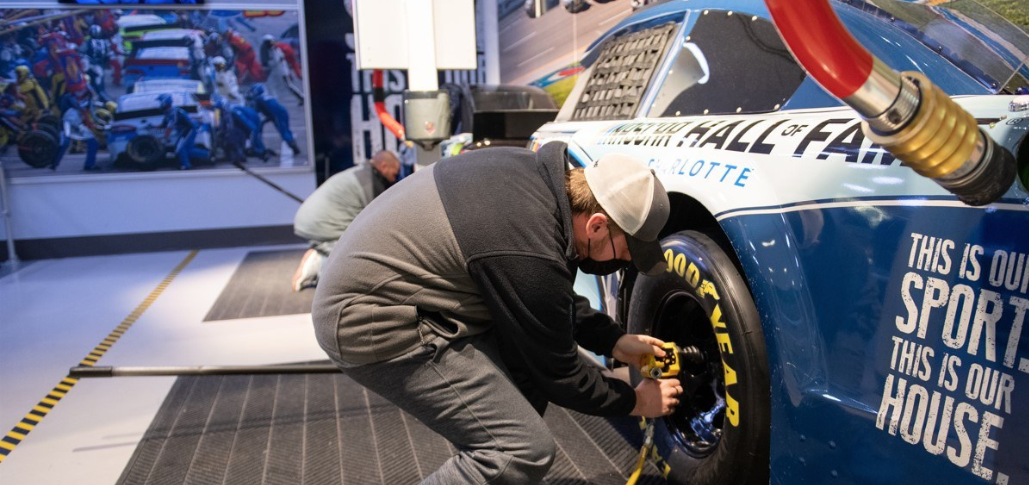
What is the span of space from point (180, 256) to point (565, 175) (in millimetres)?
7867

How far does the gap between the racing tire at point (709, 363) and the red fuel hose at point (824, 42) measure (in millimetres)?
874

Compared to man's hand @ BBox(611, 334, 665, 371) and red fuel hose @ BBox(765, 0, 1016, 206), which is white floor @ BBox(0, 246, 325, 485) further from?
red fuel hose @ BBox(765, 0, 1016, 206)

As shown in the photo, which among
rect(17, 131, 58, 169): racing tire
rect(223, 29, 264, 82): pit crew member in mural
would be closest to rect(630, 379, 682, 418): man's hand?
rect(223, 29, 264, 82): pit crew member in mural

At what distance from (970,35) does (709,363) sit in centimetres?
114

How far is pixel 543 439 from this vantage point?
6.53 feet

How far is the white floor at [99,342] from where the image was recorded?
322 centimetres

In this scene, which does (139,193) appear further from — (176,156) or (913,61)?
(913,61)

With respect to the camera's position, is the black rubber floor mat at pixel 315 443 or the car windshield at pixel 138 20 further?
the car windshield at pixel 138 20

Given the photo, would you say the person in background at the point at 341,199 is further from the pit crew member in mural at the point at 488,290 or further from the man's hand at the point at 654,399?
the man's hand at the point at 654,399

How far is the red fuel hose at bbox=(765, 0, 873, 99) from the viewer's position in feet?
3.58

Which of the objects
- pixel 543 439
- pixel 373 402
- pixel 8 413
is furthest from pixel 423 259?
pixel 8 413

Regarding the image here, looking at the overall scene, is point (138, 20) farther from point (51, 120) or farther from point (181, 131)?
point (51, 120)

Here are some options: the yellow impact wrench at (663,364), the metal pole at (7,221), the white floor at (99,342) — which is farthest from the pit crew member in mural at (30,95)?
the yellow impact wrench at (663,364)

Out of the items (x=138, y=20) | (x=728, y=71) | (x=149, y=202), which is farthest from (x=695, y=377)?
(x=138, y=20)
